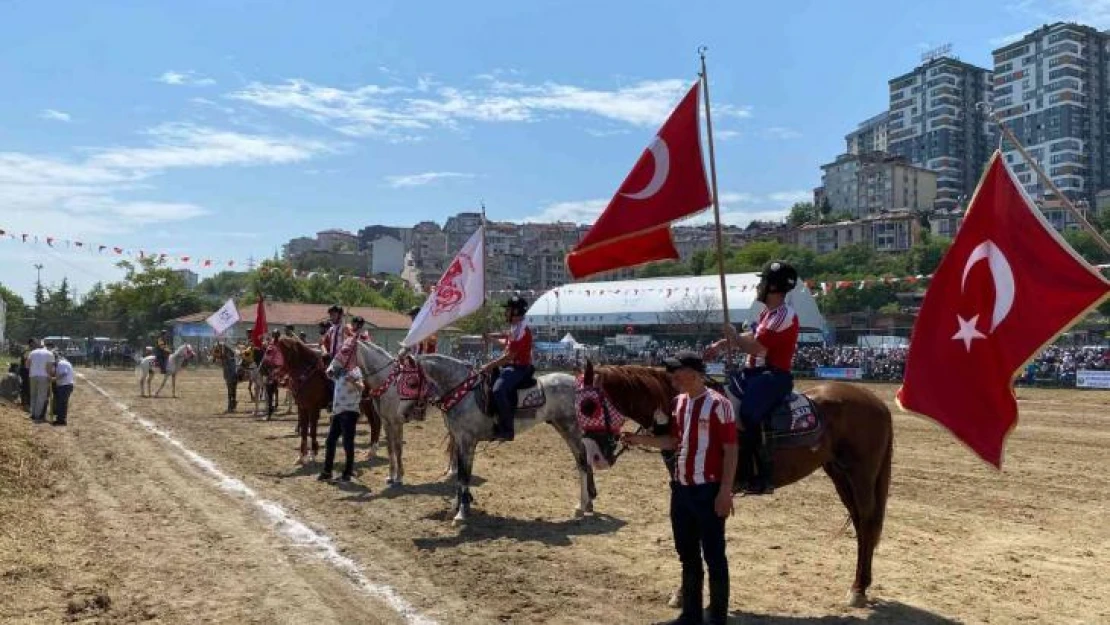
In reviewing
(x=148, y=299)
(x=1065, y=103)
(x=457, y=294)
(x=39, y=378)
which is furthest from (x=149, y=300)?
(x=1065, y=103)

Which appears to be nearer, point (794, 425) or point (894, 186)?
point (794, 425)

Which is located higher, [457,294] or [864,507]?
[457,294]

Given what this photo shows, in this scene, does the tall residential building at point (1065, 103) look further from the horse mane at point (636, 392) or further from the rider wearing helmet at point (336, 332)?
the horse mane at point (636, 392)

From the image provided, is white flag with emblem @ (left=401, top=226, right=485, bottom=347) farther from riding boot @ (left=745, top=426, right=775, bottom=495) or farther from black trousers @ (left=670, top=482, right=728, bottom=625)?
black trousers @ (left=670, top=482, right=728, bottom=625)

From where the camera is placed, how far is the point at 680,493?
627 cm

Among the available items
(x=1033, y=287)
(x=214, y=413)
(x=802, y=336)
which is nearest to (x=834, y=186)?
(x=802, y=336)

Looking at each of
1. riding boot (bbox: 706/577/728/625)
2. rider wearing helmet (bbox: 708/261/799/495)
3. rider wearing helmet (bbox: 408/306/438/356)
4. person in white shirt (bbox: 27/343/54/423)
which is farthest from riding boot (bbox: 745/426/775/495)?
person in white shirt (bbox: 27/343/54/423)

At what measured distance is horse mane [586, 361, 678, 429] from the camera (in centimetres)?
830

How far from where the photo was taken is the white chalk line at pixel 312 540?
280 inches

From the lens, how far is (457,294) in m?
13.0

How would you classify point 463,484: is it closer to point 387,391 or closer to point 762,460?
point 387,391

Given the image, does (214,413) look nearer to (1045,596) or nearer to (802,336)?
(1045,596)

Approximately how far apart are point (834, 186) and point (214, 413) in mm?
188686

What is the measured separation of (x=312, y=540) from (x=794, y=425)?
18.4 feet
